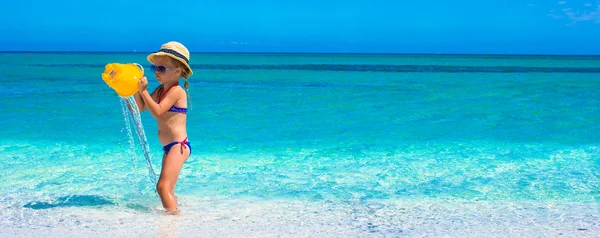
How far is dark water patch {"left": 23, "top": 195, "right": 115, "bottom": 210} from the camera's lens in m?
4.14

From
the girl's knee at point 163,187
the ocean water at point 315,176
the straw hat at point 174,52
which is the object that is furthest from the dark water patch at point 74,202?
the straw hat at point 174,52

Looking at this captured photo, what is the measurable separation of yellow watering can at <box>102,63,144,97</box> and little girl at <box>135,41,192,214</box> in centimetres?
10

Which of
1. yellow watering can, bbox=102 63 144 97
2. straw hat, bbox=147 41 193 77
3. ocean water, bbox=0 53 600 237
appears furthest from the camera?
ocean water, bbox=0 53 600 237

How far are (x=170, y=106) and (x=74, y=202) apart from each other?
1.20m

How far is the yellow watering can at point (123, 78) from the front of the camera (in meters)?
3.41

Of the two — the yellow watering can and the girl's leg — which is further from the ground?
the yellow watering can

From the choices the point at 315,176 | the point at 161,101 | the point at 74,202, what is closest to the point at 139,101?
the point at 161,101

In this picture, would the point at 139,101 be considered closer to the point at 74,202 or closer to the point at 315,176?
the point at 74,202

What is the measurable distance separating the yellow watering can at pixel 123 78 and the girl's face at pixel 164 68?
0.20 meters

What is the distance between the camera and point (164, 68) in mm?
3648

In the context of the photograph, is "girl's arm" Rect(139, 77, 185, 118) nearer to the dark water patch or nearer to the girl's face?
the girl's face

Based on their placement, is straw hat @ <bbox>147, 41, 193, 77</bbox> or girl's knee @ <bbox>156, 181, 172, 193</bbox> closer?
straw hat @ <bbox>147, 41, 193, 77</bbox>

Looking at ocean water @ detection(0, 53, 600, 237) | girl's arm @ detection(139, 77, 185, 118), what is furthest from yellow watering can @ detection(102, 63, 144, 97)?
ocean water @ detection(0, 53, 600, 237)

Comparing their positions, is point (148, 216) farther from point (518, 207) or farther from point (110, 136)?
point (110, 136)
